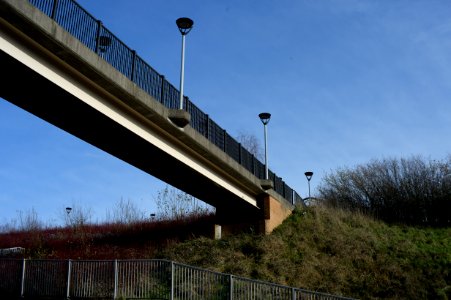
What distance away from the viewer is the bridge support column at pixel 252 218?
27.3m

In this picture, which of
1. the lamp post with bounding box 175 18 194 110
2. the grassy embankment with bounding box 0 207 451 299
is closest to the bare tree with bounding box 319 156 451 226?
the grassy embankment with bounding box 0 207 451 299

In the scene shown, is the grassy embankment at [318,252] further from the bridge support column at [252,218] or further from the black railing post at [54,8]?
the black railing post at [54,8]

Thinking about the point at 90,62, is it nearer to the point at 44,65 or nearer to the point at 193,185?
the point at 44,65

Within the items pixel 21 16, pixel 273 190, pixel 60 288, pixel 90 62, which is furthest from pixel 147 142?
pixel 273 190

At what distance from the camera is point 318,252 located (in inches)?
990

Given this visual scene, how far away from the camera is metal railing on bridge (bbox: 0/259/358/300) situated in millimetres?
16453

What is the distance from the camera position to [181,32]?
65.1 feet

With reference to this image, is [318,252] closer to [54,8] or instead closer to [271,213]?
[271,213]

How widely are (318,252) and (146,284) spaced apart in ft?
36.9

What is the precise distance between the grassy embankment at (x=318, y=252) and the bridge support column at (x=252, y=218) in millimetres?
619

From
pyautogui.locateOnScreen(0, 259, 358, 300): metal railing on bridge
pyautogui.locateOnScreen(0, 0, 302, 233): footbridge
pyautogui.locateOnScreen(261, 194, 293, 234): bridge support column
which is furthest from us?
pyautogui.locateOnScreen(261, 194, 293, 234): bridge support column

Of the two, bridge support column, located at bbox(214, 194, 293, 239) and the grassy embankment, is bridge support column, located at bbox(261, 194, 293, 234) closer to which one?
bridge support column, located at bbox(214, 194, 293, 239)

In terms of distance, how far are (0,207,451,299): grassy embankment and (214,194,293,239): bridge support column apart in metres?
0.62

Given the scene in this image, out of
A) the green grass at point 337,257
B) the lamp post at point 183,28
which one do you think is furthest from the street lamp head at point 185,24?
the green grass at point 337,257
